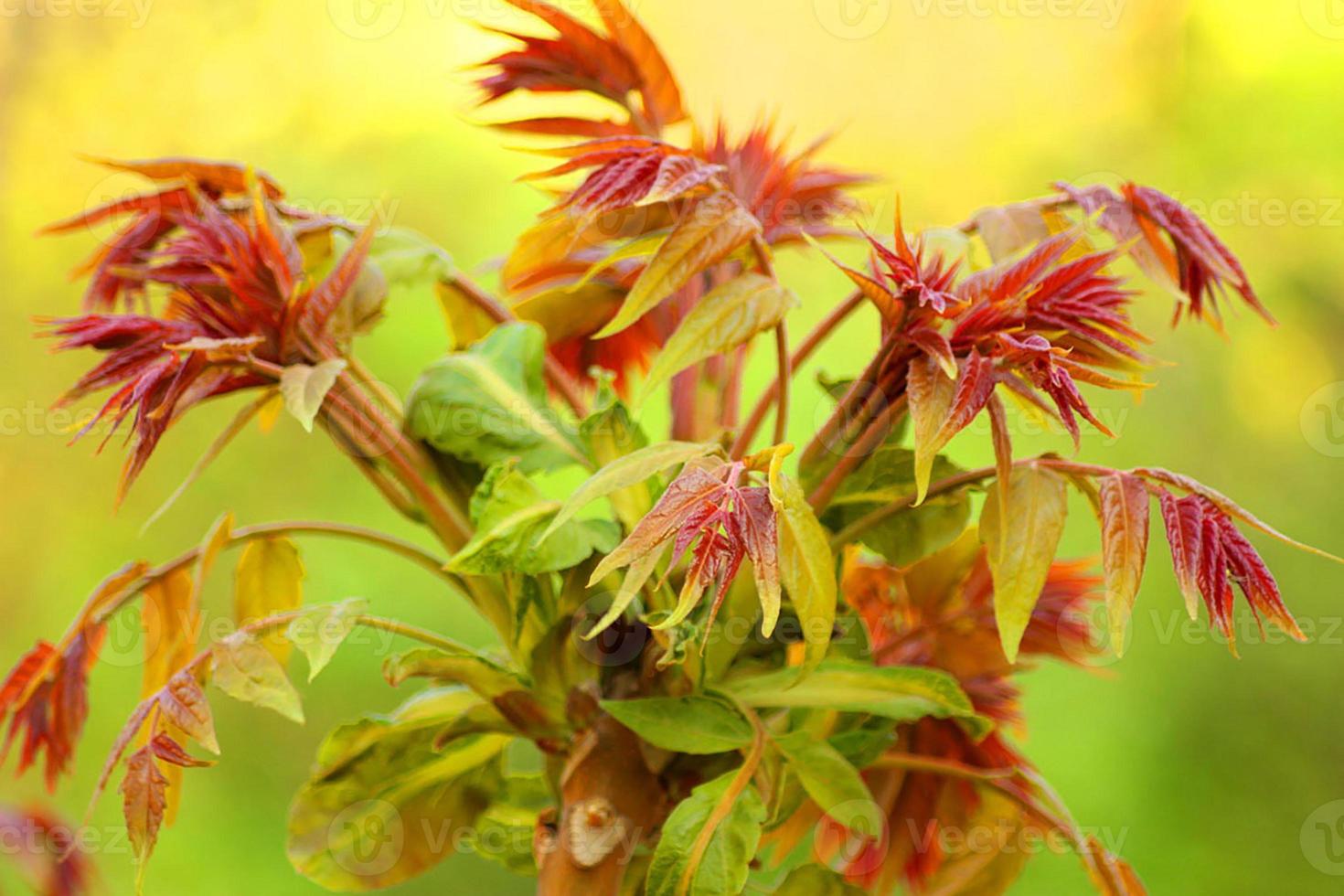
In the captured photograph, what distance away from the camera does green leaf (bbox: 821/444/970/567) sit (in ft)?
1.50

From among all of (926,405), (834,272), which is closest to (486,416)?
(926,405)

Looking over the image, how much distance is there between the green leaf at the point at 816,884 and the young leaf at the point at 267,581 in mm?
217

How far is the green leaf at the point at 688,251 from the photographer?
1.35 feet

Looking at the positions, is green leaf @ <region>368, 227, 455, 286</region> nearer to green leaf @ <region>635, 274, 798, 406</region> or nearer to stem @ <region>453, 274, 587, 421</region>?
stem @ <region>453, 274, 587, 421</region>

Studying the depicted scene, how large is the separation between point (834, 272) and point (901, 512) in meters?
1.30

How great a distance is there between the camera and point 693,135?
1.78 ft

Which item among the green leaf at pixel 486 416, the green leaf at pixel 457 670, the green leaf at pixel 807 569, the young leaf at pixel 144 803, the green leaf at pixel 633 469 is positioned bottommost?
the young leaf at pixel 144 803

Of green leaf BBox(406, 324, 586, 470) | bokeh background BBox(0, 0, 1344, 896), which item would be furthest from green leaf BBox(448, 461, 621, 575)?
bokeh background BBox(0, 0, 1344, 896)

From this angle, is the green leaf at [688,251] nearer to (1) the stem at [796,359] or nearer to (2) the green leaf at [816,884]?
(1) the stem at [796,359]

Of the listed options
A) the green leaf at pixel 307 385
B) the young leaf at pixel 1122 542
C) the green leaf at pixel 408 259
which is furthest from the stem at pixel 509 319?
the young leaf at pixel 1122 542

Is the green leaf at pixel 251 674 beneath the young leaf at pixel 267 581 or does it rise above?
beneath

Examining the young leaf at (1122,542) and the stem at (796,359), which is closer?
the young leaf at (1122,542)

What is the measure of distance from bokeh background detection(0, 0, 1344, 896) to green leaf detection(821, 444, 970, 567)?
104cm

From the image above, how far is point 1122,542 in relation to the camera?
0.41 meters
